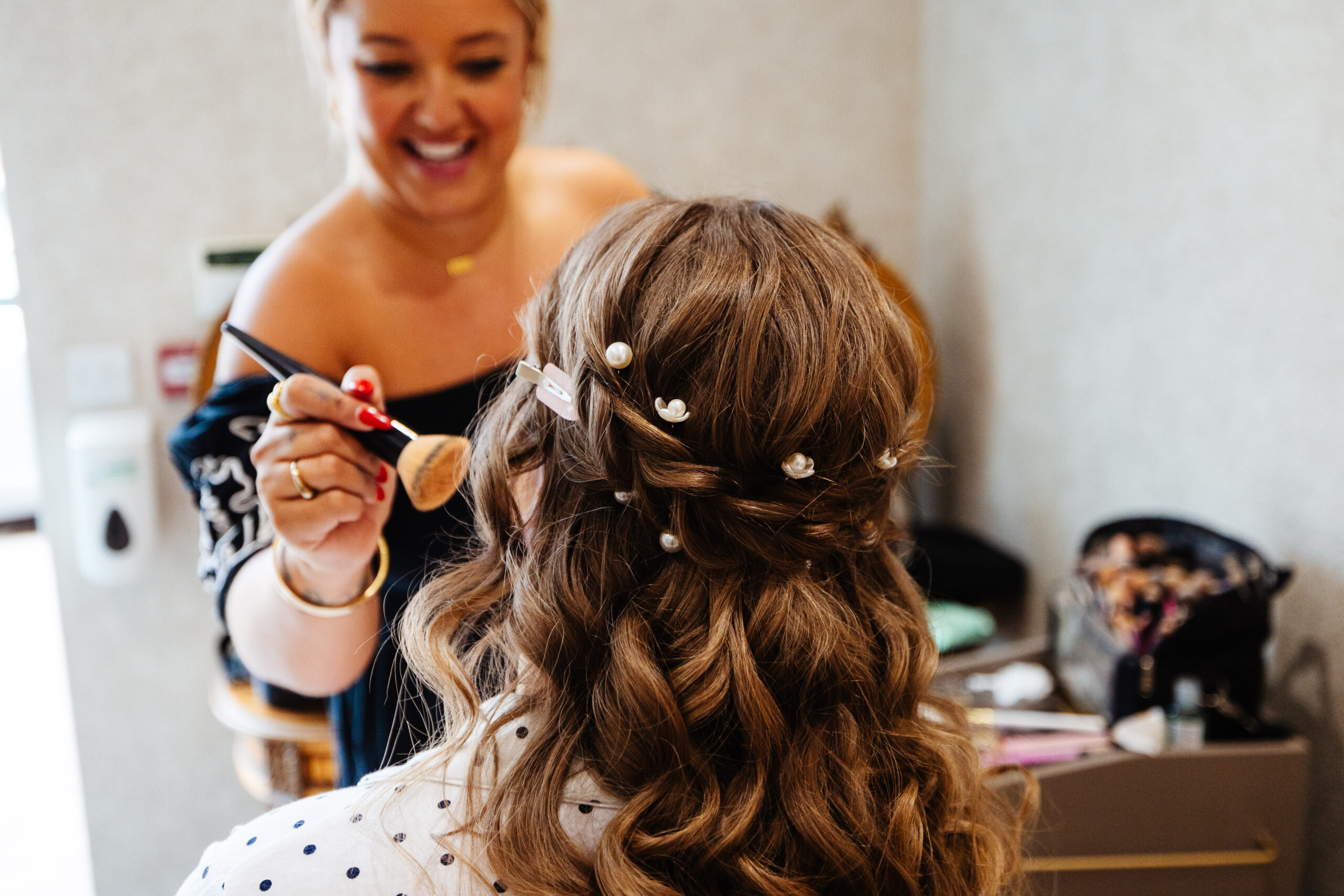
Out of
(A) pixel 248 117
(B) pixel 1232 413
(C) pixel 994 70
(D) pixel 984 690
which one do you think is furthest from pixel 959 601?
(A) pixel 248 117

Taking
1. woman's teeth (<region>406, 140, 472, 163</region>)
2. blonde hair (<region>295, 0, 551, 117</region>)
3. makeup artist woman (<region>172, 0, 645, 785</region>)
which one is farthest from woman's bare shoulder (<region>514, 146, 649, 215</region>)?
woman's teeth (<region>406, 140, 472, 163</region>)

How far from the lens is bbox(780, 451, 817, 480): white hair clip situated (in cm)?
55

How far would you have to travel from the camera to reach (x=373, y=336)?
3.40ft

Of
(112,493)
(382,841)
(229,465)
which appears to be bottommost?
(112,493)

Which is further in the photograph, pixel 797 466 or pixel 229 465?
pixel 229 465

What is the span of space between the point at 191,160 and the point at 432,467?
140 cm

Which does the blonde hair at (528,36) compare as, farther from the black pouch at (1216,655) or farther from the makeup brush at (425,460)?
the black pouch at (1216,655)

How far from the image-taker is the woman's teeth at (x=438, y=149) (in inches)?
36.9

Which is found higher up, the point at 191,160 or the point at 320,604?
the point at 191,160

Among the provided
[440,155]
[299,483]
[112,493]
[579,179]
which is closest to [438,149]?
[440,155]

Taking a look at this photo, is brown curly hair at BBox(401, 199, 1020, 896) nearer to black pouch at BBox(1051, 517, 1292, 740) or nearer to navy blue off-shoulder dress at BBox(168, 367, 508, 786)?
navy blue off-shoulder dress at BBox(168, 367, 508, 786)

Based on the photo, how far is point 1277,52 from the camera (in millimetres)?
1088

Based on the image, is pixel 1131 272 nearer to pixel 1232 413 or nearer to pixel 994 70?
pixel 1232 413

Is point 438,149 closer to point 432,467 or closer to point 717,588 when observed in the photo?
point 432,467
